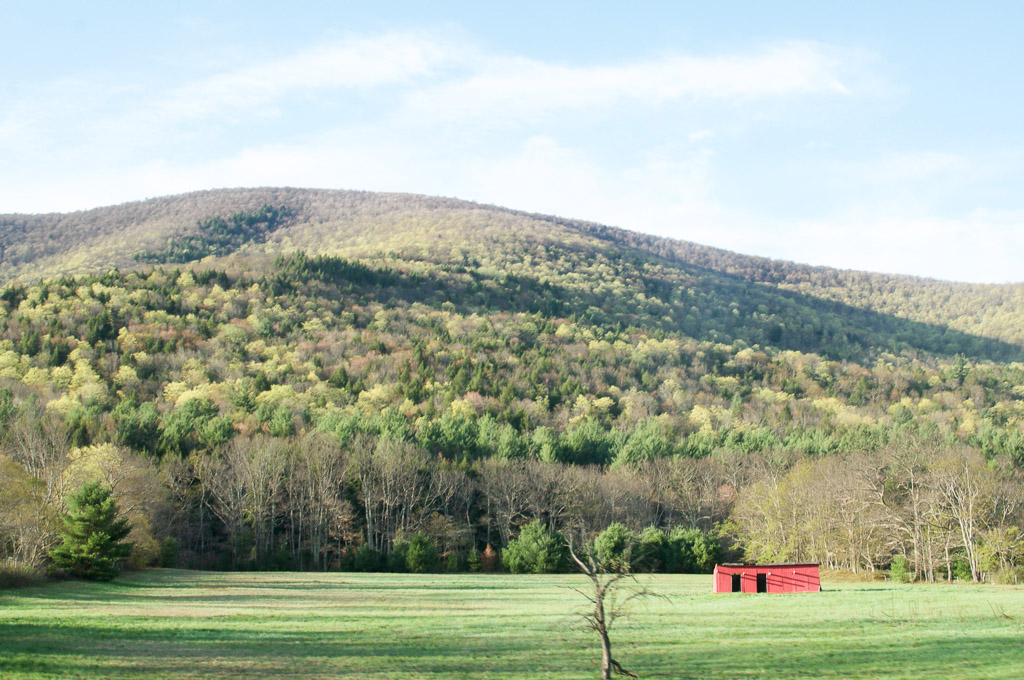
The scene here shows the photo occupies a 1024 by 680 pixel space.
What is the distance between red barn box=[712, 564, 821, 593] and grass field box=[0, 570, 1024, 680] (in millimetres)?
5988

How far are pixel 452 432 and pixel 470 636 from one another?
60.9 m

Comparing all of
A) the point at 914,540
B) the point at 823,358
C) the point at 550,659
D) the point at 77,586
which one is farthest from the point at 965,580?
Result: the point at 823,358

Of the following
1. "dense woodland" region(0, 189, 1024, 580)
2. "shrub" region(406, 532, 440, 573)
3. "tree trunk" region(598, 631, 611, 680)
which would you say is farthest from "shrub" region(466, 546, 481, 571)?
"tree trunk" region(598, 631, 611, 680)

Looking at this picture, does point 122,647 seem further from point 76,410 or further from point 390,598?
point 76,410

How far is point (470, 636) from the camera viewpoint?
26297 mm

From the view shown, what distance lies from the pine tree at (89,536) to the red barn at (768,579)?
31968mm

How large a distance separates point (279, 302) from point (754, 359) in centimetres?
8763

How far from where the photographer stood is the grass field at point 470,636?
2056 centimetres

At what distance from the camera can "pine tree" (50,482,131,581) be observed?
133 feet

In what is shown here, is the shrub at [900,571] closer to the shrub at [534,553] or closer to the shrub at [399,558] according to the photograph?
the shrub at [534,553]

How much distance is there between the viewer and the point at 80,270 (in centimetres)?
18162

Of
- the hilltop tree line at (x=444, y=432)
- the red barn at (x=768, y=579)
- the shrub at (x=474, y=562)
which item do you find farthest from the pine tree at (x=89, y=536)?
the shrub at (x=474, y=562)

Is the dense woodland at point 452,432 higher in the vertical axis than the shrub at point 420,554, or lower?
higher

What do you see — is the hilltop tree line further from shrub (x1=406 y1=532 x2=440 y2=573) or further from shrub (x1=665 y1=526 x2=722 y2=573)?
shrub (x1=665 y1=526 x2=722 y2=573)
